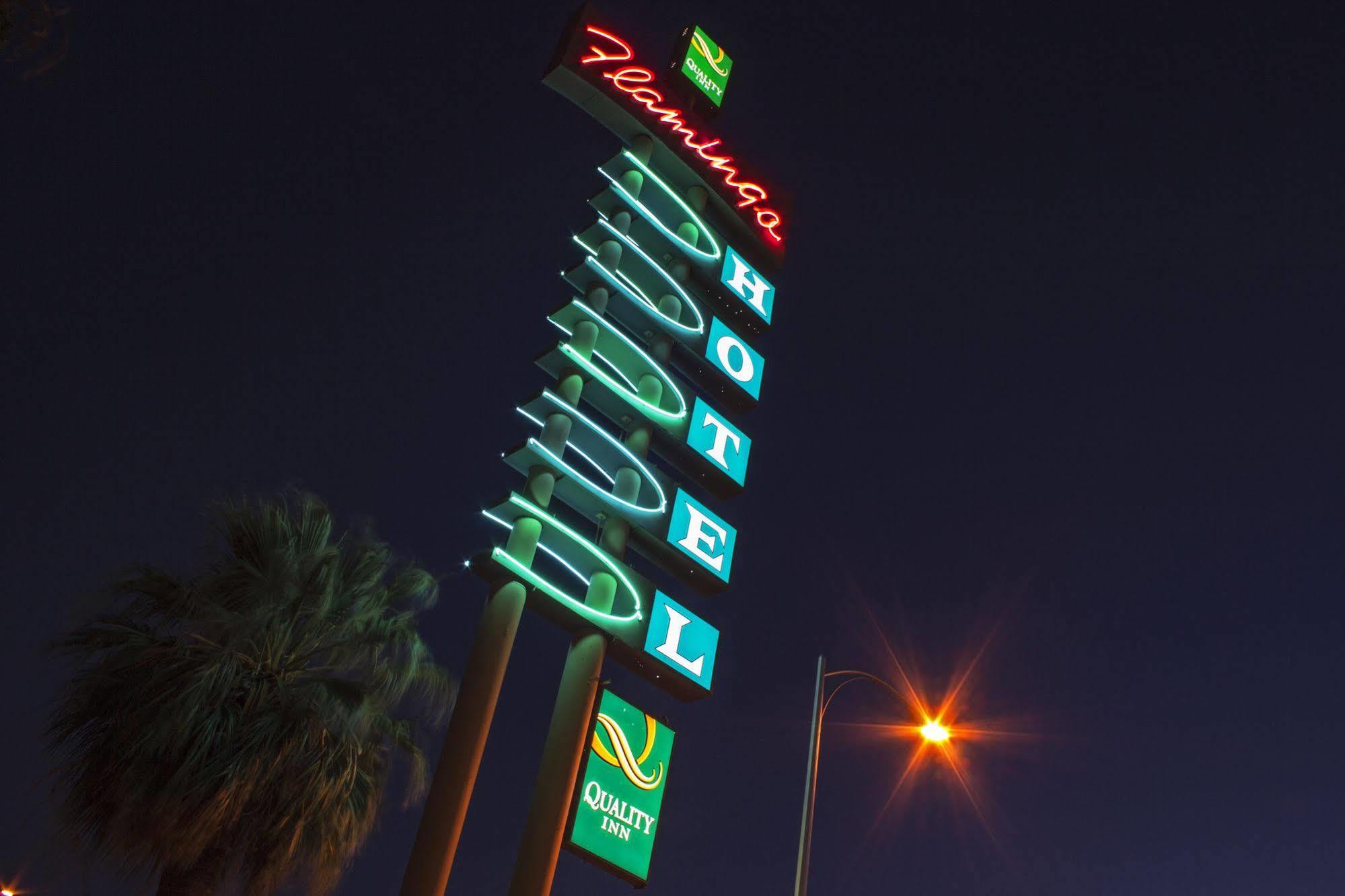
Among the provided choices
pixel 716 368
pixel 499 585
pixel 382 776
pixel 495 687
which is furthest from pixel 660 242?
pixel 382 776

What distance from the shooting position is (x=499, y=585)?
21.0 metres

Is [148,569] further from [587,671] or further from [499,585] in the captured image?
[587,671]

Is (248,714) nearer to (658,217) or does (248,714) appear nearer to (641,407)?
(641,407)

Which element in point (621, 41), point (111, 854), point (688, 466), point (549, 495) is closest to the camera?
point (111, 854)

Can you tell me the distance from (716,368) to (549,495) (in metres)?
6.96

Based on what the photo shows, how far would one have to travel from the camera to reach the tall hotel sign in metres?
19.9

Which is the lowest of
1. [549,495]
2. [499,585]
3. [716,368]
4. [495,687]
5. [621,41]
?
[495,687]

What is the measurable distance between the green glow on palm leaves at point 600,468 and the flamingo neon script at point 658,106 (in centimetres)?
1000

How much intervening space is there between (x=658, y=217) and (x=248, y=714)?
54.4 ft

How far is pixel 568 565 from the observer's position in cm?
2247

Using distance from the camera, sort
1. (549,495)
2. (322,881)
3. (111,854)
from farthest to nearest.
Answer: (549,495) < (322,881) < (111,854)

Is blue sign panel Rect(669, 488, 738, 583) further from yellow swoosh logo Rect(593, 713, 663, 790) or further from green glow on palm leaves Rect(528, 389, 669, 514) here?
yellow swoosh logo Rect(593, 713, 663, 790)

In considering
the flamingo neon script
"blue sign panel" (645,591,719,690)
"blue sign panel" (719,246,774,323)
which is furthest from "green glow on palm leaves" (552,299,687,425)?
the flamingo neon script

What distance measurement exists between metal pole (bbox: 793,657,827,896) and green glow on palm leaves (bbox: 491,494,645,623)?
4.13 m
